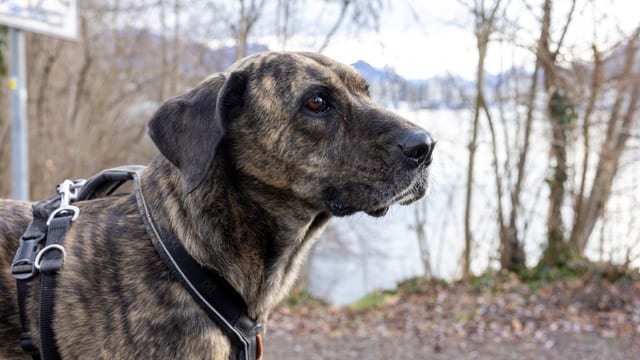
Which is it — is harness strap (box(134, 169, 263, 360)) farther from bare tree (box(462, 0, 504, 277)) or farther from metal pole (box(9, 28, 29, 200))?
bare tree (box(462, 0, 504, 277))

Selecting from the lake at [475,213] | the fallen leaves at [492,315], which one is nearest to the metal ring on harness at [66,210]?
the fallen leaves at [492,315]

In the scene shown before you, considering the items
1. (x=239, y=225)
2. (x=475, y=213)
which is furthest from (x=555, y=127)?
(x=239, y=225)

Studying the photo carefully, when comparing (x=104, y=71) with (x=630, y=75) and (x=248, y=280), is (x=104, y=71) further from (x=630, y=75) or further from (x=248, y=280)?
(x=248, y=280)

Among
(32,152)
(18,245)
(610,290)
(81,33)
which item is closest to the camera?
(18,245)

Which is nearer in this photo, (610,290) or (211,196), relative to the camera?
(211,196)

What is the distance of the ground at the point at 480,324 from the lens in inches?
256

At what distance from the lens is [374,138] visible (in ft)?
8.40

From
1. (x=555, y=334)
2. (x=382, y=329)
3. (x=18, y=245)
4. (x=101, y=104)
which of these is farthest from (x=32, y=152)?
(x=18, y=245)

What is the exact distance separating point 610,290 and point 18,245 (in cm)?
724

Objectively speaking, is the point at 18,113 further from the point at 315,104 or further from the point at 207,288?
the point at 207,288

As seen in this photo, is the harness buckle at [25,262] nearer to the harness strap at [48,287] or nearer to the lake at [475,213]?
the harness strap at [48,287]

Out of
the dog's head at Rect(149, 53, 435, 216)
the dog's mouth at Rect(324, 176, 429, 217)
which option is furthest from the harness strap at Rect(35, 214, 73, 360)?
the dog's mouth at Rect(324, 176, 429, 217)

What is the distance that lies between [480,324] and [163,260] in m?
5.64

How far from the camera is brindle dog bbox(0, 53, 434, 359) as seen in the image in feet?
7.33
